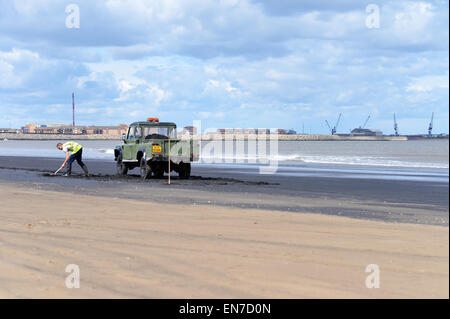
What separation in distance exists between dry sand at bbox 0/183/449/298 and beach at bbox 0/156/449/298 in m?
0.02

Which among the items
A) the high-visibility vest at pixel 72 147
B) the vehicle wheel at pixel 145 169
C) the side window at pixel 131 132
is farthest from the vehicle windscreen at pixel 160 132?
the high-visibility vest at pixel 72 147

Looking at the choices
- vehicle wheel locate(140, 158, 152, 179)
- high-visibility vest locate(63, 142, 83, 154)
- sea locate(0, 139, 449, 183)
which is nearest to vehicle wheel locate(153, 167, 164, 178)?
vehicle wheel locate(140, 158, 152, 179)

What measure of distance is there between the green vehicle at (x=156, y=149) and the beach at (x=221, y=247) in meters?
7.37

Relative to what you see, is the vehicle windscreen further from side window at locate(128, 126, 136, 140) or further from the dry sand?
the dry sand

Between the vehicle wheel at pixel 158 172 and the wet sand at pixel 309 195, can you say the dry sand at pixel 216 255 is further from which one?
the vehicle wheel at pixel 158 172

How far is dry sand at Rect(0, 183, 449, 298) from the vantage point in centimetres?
562

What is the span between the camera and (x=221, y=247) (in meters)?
7.70

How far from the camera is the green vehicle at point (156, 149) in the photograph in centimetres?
2234

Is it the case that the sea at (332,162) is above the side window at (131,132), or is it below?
below

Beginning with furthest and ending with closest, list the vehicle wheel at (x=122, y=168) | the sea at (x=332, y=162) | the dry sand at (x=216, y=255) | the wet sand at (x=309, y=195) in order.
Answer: the sea at (x=332, y=162)
the vehicle wheel at (x=122, y=168)
the wet sand at (x=309, y=195)
the dry sand at (x=216, y=255)

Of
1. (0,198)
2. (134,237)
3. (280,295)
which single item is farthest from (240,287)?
(0,198)

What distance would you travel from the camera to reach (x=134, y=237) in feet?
28.4
